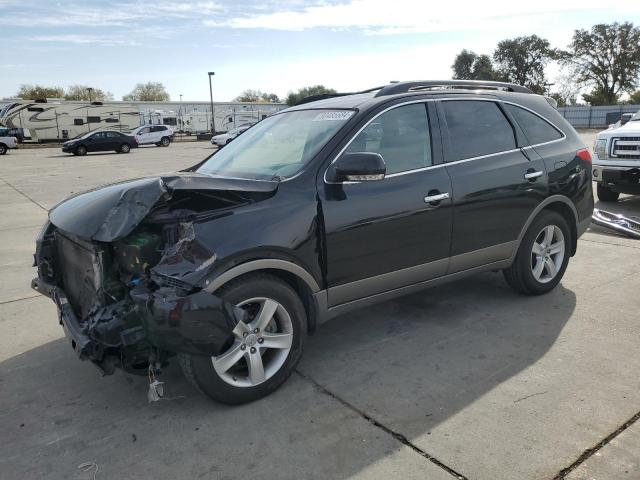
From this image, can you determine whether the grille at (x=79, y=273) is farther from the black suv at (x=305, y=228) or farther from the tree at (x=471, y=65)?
the tree at (x=471, y=65)

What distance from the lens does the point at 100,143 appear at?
30875 mm

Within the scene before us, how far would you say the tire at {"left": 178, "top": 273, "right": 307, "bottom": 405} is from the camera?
2979 mm

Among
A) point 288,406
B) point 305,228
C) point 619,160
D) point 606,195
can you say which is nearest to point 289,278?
point 305,228

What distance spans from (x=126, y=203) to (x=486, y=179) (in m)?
2.73

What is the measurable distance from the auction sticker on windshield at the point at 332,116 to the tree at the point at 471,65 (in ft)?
264

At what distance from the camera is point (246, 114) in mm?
50156

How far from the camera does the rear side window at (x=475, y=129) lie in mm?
4125

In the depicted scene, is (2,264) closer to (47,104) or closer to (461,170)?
(461,170)

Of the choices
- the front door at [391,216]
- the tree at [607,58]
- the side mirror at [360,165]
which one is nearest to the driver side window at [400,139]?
the front door at [391,216]

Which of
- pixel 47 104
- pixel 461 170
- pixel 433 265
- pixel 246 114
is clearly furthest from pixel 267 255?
pixel 246 114

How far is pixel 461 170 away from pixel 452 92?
70 cm

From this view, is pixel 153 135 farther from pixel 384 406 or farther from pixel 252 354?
pixel 384 406

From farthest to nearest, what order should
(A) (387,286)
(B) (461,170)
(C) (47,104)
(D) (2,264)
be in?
(C) (47,104) → (D) (2,264) → (B) (461,170) → (A) (387,286)

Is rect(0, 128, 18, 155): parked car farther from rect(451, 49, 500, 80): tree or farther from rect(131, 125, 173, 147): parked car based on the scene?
rect(451, 49, 500, 80): tree
